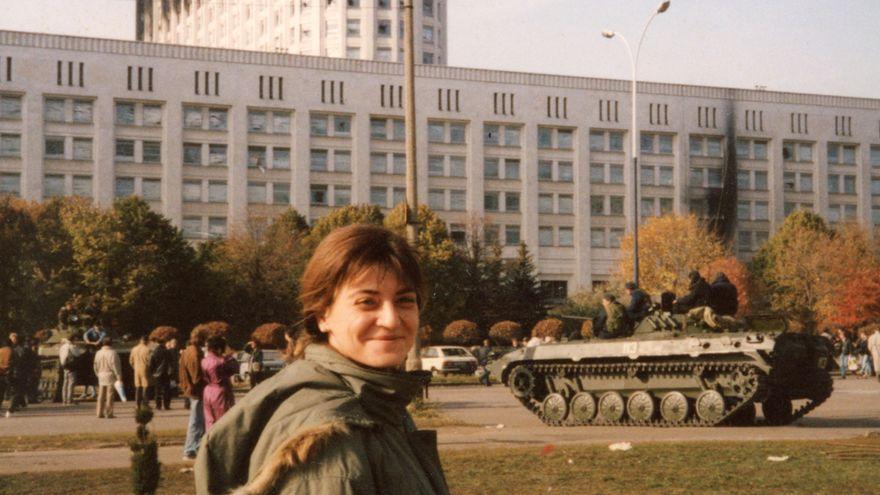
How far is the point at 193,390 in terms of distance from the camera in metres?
16.3

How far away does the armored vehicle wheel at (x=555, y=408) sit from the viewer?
75.7 ft

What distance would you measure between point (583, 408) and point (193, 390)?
8.84m

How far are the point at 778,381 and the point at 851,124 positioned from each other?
99.1 meters

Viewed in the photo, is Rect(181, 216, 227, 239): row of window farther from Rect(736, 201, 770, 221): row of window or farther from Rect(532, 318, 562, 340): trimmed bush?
Rect(736, 201, 770, 221): row of window

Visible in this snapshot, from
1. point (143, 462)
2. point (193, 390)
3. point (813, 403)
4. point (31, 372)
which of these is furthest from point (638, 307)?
point (31, 372)

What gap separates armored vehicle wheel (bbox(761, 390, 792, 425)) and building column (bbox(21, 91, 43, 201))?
75.7 meters

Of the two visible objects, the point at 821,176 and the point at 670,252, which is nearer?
the point at 670,252

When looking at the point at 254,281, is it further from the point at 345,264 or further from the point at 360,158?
the point at 345,264

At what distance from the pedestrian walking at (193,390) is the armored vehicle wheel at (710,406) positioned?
8.74m

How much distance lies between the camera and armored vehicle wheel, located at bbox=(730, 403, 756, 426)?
2203 cm

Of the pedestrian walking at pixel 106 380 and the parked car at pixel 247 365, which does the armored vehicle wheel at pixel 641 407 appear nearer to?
the pedestrian walking at pixel 106 380

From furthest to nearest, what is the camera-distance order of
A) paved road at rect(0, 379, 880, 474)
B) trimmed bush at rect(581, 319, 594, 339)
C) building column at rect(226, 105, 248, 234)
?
building column at rect(226, 105, 248, 234) → trimmed bush at rect(581, 319, 594, 339) → paved road at rect(0, 379, 880, 474)

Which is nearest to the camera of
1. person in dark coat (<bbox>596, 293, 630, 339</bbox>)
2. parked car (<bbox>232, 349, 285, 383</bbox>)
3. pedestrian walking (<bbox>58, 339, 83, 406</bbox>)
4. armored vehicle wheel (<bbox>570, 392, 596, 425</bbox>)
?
armored vehicle wheel (<bbox>570, 392, 596, 425</bbox>)

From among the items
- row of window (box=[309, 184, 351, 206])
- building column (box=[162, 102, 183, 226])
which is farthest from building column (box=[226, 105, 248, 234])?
row of window (box=[309, 184, 351, 206])
